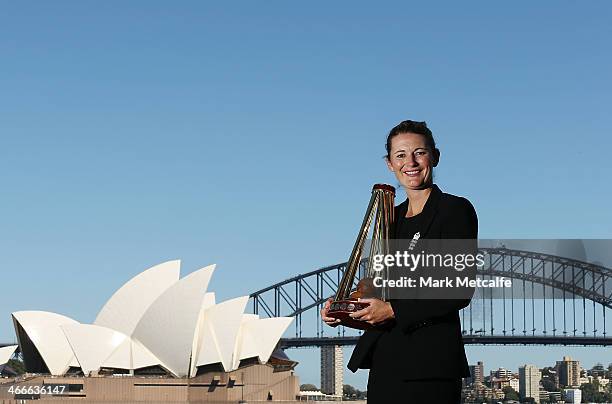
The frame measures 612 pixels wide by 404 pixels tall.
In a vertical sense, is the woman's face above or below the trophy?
above

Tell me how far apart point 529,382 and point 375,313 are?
165 metres

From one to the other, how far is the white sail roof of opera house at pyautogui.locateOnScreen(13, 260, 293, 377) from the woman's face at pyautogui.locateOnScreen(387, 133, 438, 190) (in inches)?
2183

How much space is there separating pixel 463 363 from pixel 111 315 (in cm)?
6299

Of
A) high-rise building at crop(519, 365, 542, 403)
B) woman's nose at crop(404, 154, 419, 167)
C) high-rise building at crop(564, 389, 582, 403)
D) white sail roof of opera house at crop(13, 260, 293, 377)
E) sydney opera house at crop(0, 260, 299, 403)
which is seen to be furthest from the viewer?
high-rise building at crop(519, 365, 542, 403)

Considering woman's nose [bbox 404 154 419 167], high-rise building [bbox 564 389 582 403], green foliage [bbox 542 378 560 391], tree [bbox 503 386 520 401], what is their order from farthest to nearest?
green foliage [bbox 542 378 560 391]
tree [bbox 503 386 520 401]
high-rise building [bbox 564 389 582 403]
woman's nose [bbox 404 154 419 167]

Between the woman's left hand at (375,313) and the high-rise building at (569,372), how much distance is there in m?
174

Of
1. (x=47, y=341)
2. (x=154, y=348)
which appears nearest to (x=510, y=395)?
(x=47, y=341)

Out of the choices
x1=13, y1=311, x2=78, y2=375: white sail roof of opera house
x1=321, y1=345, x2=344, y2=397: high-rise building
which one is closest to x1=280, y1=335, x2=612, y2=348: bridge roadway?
x1=13, y1=311, x2=78, y2=375: white sail roof of opera house

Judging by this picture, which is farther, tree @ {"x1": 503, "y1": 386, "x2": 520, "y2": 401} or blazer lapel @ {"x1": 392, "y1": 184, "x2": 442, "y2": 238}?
tree @ {"x1": 503, "y1": 386, "x2": 520, "y2": 401}

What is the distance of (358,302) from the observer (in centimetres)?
446

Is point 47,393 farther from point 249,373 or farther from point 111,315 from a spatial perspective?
point 249,373

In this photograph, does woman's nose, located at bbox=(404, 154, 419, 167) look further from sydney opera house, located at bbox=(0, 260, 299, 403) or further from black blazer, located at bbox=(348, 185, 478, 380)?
sydney opera house, located at bbox=(0, 260, 299, 403)

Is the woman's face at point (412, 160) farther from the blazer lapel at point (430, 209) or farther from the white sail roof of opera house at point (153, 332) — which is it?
the white sail roof of opera house at point (153, 332)

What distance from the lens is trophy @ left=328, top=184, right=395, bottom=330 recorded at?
444 centimetres
